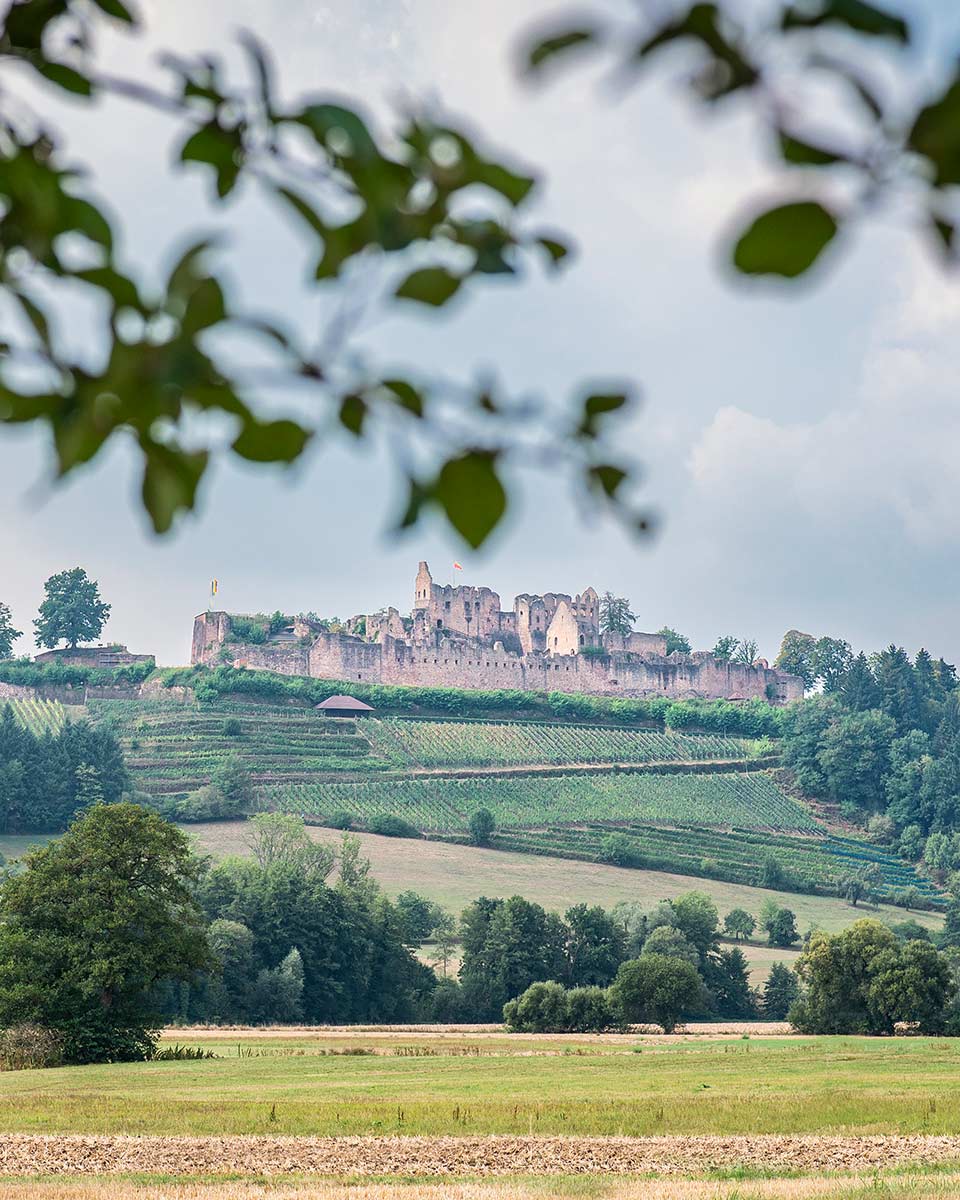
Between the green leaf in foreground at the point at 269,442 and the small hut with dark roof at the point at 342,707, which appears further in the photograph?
the small hut with dark roof at the point at 342,707

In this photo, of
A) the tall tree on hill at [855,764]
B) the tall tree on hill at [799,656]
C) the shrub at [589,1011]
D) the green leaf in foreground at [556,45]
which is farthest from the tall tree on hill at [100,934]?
the tall tree on hill at [799,656]

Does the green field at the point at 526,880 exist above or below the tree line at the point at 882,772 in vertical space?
below

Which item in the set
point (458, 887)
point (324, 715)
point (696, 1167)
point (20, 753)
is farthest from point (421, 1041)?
point (324, 715)

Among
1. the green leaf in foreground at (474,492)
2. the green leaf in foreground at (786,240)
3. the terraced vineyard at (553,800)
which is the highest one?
the terraced vineyard at (553,800)

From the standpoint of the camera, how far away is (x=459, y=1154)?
17.5m

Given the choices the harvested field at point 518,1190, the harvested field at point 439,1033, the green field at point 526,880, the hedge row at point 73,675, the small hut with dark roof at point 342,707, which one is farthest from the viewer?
the hedge row at point 73,675

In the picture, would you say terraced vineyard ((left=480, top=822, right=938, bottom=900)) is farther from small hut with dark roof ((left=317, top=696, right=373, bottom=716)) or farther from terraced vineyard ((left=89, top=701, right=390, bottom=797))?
small hut with dark roof ((left=317, top=696, right=373, bottom=716))

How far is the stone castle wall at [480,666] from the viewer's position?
11900cm

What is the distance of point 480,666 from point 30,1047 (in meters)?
93.6

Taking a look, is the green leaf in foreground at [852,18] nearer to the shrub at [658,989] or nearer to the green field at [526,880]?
the shrub at [658,989]

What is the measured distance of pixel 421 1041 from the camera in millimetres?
41188

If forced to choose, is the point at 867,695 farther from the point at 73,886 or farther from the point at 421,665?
the point at 73,886

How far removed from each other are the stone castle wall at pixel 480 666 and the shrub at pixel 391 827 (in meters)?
27.1

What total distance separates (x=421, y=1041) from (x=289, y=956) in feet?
29.6
